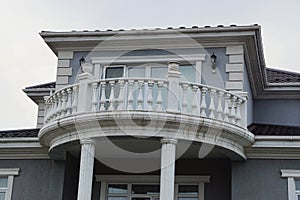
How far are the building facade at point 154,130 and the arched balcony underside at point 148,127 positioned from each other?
2 centimetres

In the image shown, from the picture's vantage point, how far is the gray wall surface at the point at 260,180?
1388cm

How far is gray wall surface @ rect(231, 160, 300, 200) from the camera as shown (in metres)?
13.9

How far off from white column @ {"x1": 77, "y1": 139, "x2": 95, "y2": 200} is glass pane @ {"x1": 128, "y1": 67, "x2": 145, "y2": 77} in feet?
10.9

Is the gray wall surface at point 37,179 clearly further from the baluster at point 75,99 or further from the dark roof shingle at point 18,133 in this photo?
the baluster at point 75,99

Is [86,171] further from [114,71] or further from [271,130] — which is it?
[271,130]

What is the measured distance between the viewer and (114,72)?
53.0 feet

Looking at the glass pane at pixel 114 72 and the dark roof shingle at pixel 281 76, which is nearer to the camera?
the glass pane at pixel 114 72

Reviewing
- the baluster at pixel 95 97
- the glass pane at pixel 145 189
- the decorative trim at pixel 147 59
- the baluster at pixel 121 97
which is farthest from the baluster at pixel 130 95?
the glass pane at pixel 145 189

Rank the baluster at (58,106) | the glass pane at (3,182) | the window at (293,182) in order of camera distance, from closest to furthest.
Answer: the window at (293,182)
the baluster at (58,106)
the glass pane at (3,182)

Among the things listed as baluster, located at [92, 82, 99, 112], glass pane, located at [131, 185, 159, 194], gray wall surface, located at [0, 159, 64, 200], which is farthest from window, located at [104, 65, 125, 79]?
glass pane, located at [131, 185, 159, 194]

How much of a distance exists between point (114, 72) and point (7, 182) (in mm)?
3885

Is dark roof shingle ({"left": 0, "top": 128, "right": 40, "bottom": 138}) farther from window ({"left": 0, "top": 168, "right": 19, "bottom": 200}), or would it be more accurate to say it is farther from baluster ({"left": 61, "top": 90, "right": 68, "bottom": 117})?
baluster ({"left": 61, "top": 90, "right": 68, "bottom": 117})

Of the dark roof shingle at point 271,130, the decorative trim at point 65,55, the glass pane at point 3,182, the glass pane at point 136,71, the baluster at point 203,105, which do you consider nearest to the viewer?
the baluster at point 203,105

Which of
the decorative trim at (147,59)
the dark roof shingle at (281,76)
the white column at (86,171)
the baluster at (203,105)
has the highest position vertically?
the dark roof shingle at (281,76)
